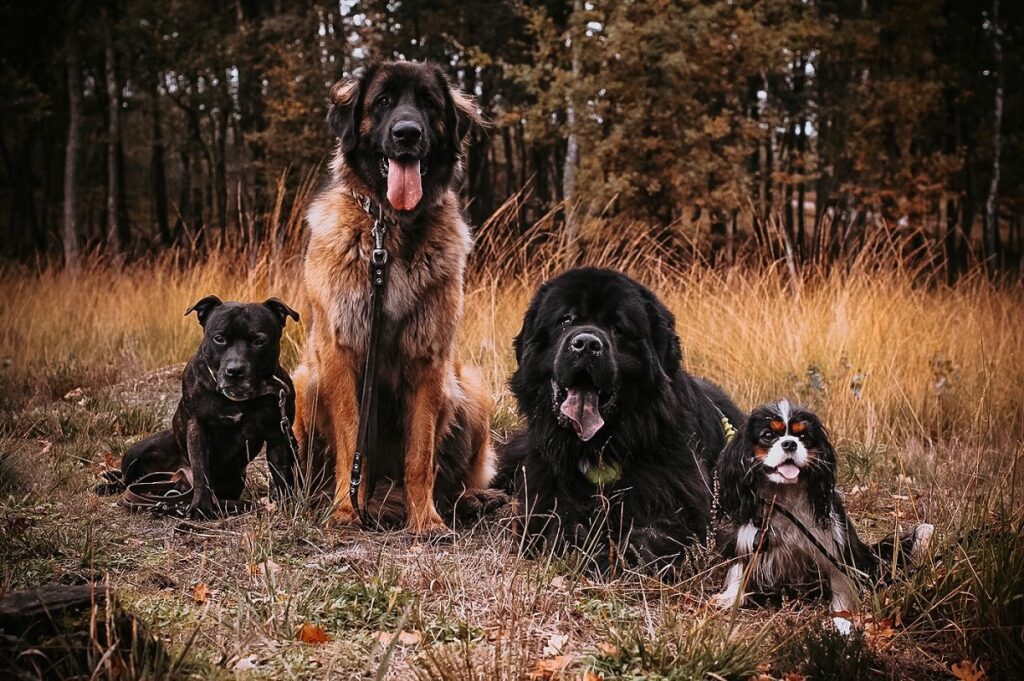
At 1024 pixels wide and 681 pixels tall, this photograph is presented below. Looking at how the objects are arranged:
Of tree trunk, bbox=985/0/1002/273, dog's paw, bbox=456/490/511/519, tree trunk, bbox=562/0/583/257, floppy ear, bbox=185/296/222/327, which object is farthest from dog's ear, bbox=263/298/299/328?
tree trunk, bbox=985/0/1002/273

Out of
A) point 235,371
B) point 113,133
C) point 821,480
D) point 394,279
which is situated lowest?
point 821,480

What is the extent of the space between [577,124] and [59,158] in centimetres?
2399

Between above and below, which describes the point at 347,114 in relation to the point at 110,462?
above

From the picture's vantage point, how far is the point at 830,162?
74.2 ft

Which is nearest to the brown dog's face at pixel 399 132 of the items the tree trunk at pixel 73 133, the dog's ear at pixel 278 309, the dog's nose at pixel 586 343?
the dog's ear at pixel 278 309

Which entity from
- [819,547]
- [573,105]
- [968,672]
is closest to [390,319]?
[819,547]

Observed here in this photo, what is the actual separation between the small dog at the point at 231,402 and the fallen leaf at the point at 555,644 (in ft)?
5.61

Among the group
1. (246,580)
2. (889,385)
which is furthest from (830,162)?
(246,580)

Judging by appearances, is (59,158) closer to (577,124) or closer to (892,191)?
(577,124)

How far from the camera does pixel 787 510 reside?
2.98m

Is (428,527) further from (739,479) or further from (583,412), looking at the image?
(739,479)

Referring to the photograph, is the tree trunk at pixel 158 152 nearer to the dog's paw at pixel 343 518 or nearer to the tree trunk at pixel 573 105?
the tree trunk at pixel 573 105

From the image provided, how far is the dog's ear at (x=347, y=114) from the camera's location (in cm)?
387

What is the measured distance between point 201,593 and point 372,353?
130 cm
